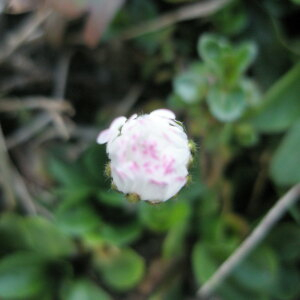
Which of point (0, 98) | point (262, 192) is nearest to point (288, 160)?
point (262, 192)

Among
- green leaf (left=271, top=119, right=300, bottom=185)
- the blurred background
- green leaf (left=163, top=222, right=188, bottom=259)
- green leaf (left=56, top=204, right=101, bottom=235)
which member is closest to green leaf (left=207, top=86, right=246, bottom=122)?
the blurred background

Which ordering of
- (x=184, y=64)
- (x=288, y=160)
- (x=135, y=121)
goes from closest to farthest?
(x=135, y=121)
(x=288, y=160)
(x=184, y=64)

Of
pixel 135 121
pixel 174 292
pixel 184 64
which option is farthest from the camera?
pixel 184 64

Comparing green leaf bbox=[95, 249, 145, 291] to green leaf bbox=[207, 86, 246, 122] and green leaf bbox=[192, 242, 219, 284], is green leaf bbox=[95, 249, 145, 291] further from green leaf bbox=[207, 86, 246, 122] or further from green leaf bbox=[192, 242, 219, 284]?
green leaf bbox=[207, 86, 246, 122]

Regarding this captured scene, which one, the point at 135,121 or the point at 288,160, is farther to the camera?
the point at 288,160

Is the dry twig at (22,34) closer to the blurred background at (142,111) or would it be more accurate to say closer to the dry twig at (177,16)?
the blurred background at (142,111)

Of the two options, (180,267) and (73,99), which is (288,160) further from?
(73,99)

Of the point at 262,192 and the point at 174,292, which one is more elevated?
the point at 262,192

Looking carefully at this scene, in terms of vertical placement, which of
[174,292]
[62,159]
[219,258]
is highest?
[62,159]

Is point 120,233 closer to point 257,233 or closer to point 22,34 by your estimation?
point 257,233
